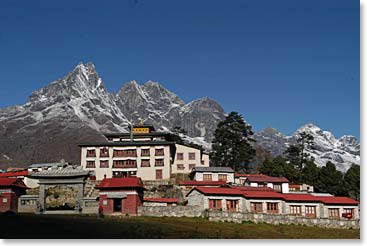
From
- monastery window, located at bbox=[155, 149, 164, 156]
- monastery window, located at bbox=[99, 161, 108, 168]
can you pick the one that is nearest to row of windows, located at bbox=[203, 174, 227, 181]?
monastery window, located at bbox=[155, 149, 164, 156]

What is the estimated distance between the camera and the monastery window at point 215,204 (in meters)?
30.7

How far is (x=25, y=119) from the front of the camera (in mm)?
133500

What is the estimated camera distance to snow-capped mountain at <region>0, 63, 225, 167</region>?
112062 millimetres

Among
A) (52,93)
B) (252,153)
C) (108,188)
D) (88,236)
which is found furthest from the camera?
(52,93)

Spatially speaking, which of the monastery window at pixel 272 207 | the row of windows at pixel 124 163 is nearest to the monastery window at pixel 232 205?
the monastery window at pixel 272 207

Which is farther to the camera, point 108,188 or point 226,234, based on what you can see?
point 108,188

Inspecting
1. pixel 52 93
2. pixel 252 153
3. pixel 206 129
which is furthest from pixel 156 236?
pixel 206 129

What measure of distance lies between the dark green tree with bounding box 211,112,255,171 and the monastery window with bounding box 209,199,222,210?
23.2 metres

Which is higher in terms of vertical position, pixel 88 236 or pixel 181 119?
→ pixel 181 119

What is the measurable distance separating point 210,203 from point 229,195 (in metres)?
1.56

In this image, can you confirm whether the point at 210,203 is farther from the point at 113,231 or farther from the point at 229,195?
the point at 113,231

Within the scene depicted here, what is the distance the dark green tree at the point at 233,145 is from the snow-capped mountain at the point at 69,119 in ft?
162

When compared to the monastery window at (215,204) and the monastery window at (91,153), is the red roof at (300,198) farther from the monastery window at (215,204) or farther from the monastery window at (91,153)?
the monastery window at (91,153)

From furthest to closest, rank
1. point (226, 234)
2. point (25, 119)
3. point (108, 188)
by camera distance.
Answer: point (25, 119) → point (108, 188) → point (226, 234)
